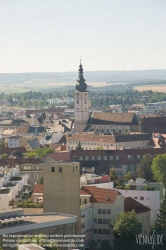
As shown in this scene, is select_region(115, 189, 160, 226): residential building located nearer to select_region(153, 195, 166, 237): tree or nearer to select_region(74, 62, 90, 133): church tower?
select_region(153, 195, 166, 237): tree

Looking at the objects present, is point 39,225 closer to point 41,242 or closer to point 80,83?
point 41,242

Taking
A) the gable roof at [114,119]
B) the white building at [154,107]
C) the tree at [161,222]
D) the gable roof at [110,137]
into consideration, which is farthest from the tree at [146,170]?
the white building at [154,107]

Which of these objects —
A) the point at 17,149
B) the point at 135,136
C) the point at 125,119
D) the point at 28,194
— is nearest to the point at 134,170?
the point at 17,149

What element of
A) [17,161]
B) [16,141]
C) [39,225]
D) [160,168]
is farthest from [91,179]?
[16,141]

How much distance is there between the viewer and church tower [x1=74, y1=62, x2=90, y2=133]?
89500 millimetres

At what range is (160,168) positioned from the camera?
48.4 m

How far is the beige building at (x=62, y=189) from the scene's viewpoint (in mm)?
32438

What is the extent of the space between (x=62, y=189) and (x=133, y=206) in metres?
5.52

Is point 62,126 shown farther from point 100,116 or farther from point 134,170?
point 134,170

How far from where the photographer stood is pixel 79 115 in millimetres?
90438

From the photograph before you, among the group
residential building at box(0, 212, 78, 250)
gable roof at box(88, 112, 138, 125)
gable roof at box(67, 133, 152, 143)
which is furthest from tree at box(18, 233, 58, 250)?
gable roof at box(88, 112, 138, 125)

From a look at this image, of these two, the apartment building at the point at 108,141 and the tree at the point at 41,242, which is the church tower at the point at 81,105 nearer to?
the apartment building at the point at 108,141

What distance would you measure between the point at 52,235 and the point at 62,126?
63541 mm

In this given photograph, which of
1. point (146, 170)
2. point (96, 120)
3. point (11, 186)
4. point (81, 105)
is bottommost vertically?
point (96, 120)
